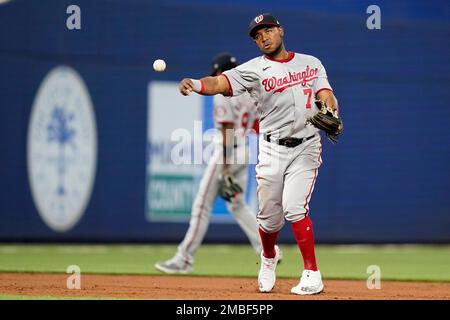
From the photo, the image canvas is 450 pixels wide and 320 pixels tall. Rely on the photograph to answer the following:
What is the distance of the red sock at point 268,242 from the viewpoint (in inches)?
312

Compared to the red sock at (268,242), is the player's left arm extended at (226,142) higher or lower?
higher

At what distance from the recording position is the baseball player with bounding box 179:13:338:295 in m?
7.54

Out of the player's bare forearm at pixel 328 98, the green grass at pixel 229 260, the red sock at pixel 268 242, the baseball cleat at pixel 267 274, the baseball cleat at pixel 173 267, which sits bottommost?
the green grass at pixel 229 260

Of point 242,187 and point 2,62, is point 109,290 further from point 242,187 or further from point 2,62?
point 2,62

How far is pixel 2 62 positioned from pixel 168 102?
7.92 feet

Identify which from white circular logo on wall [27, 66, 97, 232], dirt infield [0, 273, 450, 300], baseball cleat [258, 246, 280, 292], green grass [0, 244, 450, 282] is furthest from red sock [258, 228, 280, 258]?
white circular logo on wall [27, 66, 97, 232]

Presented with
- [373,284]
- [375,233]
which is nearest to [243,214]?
[373,284]

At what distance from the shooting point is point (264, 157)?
7.79 meters

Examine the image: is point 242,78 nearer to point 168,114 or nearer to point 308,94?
point 308,94

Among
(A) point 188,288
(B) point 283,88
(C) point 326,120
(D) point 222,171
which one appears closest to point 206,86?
(B) point 283,88

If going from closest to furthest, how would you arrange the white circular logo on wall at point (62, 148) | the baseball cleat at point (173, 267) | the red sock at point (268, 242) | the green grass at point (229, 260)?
1. the red sock at point (268, 242)
2. the baseball cleat at point (173, 267)
3. the green grass at point (229, 260)
4. the white circular logo on wall at point (62, 148)

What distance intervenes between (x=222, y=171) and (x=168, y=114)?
397 centimetres

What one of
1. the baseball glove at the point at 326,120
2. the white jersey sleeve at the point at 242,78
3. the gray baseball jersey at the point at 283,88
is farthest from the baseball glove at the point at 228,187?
the baseball glove at the point at 326,120

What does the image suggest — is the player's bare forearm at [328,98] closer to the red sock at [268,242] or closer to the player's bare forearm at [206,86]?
the player's bare forearm at [206,86]
